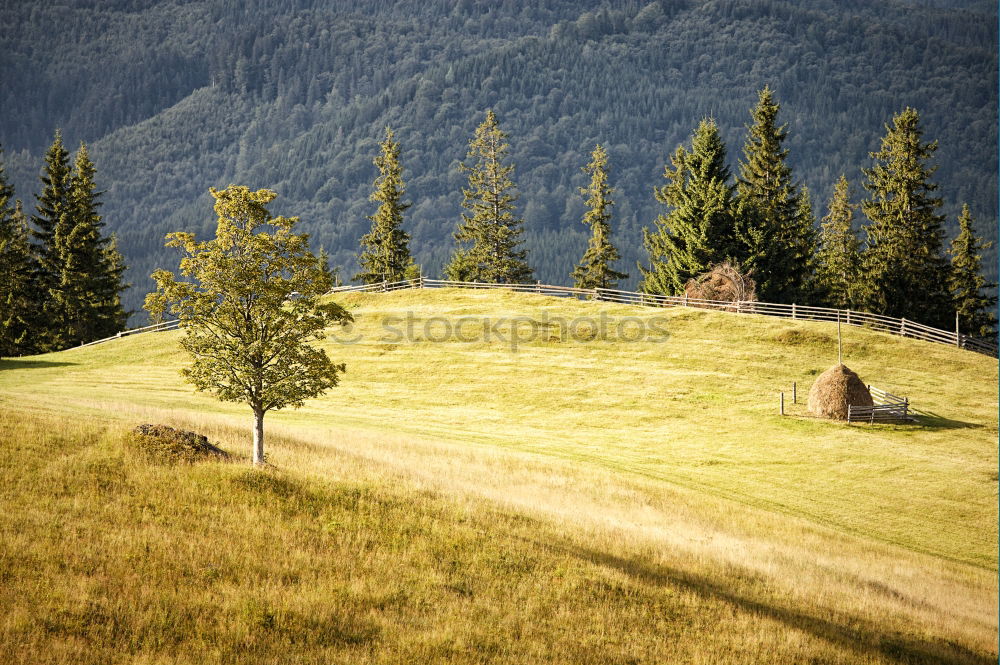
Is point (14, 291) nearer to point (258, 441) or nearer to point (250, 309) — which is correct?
point (250, 309)

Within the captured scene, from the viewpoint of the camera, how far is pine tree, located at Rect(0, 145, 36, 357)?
6469 centimetres

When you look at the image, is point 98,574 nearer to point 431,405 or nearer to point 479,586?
point 479,586

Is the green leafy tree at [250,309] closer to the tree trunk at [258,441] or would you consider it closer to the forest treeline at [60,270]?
the tree trunk at [258,441]

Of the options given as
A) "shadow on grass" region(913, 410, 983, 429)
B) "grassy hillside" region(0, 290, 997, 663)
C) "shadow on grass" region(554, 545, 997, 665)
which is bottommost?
"shadow on grass" region(554, 545, 997, 665)

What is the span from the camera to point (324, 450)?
1316 inches

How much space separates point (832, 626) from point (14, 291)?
66562mm

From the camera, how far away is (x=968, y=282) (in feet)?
243

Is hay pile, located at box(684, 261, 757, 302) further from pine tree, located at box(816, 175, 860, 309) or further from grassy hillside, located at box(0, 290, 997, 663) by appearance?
grassy hillside, located at box(0, 290, 997, 663)

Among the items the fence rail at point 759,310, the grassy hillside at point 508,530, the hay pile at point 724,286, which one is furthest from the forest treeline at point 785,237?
the grassy hillside at point 508,530

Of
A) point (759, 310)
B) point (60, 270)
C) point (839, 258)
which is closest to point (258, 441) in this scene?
point (759, 310)

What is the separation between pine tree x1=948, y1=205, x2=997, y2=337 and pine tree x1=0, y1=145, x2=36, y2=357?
74096 millimetres

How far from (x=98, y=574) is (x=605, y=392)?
36262mm

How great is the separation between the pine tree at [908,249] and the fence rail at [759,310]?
3994 mm

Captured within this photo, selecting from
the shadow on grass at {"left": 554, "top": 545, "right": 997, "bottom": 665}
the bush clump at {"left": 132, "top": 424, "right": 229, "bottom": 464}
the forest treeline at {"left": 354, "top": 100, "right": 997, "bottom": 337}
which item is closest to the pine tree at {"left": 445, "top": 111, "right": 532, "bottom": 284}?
the forest treeline at {"left": 354, "top": 100, "right": 997, "bottom": 337}
